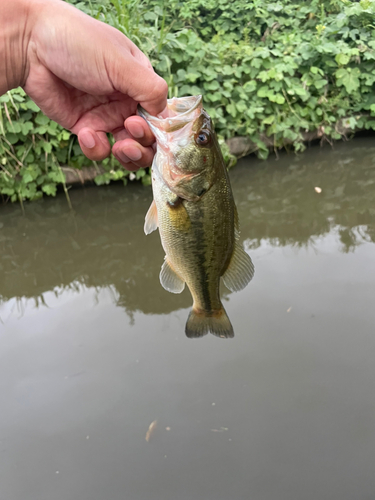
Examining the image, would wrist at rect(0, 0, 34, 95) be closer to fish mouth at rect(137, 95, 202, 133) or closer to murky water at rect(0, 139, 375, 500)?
fish mouth at rect(137, 95, 202, 133)

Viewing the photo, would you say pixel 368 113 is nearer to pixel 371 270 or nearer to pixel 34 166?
pixel 371 270

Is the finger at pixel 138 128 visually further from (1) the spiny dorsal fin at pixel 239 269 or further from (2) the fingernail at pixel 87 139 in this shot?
(1) the spiny dorsal fin at pixel 239 269

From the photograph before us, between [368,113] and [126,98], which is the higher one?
[126,98]

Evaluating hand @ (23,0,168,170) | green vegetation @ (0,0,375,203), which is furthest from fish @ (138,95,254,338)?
green vegetation @ (0,0,375,203)

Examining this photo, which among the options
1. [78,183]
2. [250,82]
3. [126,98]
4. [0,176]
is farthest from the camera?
[250,82]

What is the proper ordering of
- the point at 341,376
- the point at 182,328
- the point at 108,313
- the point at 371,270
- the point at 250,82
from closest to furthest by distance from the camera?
the point at 341,376
the point at 182,328
the point at 108,313
the point at 371,270
the point at 250,82

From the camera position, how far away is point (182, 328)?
9.23 feet

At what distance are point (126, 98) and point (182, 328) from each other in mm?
1608

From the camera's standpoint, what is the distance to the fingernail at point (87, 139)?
1.72 meters

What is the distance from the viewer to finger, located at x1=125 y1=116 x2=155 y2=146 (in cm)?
152

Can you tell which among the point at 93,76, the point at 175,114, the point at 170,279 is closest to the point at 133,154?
the point at 175,114

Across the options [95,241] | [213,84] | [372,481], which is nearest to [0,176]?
[95,241]

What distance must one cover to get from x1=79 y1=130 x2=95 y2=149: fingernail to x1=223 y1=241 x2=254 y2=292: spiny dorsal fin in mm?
760

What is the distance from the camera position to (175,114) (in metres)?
1.58
